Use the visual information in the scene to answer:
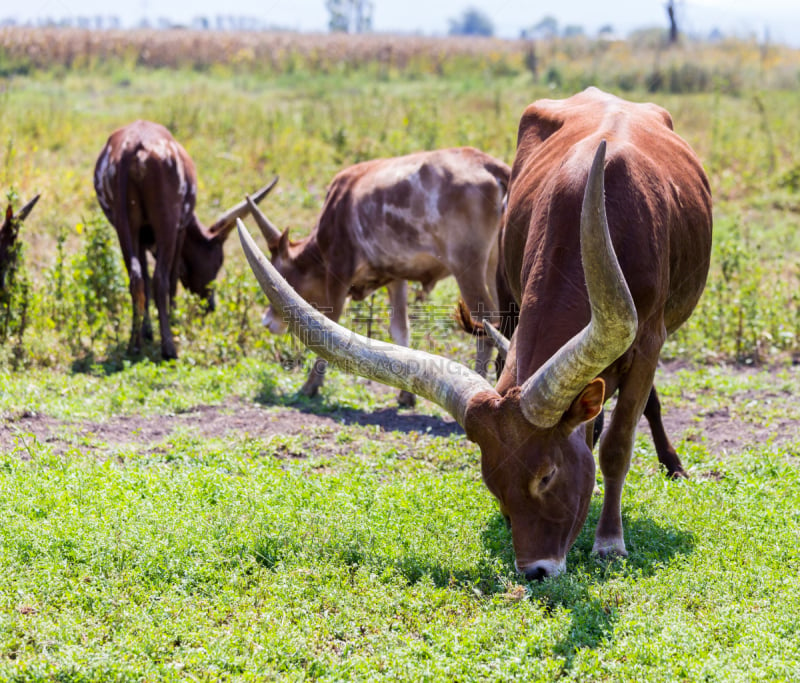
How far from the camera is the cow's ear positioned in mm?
4418

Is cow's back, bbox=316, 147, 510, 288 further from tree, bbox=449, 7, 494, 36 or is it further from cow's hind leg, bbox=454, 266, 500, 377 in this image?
tree, bbox=449, 7, 494, 36

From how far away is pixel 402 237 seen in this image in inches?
352

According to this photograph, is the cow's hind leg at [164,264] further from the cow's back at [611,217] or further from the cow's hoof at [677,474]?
the cow's hoof at [677,474]

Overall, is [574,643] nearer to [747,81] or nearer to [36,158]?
[36,158]

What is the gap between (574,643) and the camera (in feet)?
13.7

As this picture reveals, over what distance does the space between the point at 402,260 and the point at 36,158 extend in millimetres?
9686

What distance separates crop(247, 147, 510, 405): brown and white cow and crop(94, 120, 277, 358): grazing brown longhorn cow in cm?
129

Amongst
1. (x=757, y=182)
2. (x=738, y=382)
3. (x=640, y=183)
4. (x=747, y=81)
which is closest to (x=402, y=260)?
(x=738, y=382)

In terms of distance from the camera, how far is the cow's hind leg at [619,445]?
5.20 meters

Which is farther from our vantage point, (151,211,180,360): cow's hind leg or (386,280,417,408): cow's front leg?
(151,211,180,360): cow's hind leg

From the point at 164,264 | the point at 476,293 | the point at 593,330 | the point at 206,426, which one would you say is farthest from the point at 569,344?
the point at 164,264

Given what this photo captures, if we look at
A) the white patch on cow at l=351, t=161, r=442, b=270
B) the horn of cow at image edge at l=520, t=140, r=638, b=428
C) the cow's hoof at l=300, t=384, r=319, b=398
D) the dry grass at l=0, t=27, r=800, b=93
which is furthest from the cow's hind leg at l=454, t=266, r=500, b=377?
the dry grass at l=0, t=27, r=800, b=93

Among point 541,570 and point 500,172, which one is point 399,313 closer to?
point 500,172

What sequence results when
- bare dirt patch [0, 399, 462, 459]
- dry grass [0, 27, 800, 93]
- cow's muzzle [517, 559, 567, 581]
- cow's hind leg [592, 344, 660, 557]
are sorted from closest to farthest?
cow's muzzle [517, 559, 567, 581], cow's hind leg [592, 344, 660, 557], bare dirt patch [0, 399, 462, 459], dry grass [0, 27, 800, 93]
